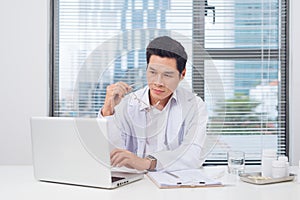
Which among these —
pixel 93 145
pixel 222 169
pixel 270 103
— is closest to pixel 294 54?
pixel 270 103

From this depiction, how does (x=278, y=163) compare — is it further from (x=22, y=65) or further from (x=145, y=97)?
(x=22, y=65)

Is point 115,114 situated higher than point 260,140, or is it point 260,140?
point 115,114

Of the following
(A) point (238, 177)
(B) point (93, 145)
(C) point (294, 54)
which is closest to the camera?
(B) point (93, 145)

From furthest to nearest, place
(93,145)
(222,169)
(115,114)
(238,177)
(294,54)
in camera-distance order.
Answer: (294,54) < (222,169) < (238,177) < (115,114) < (93,145)

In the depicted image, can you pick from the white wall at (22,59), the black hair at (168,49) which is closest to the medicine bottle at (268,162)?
the black hair at (168,49)

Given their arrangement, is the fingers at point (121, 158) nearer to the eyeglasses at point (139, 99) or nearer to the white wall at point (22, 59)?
the eyeglasses at point (139, 99)

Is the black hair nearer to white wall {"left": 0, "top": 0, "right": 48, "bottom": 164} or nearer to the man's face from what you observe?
the man's face

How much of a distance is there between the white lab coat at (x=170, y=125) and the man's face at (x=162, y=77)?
6cm

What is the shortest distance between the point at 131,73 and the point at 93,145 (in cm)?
27

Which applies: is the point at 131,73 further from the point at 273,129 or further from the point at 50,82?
the point at 273,129

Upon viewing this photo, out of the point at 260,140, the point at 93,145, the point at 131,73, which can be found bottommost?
the point at 260,140

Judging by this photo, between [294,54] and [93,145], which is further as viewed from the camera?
[294,54]

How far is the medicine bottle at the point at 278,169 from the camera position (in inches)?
64.2

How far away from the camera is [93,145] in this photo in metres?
1.44
